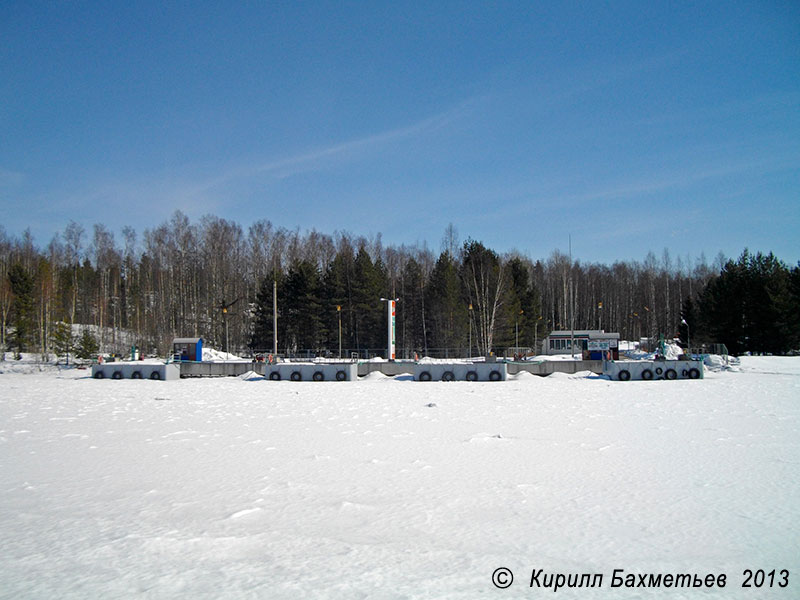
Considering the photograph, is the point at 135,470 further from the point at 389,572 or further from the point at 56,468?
the point at 389,572

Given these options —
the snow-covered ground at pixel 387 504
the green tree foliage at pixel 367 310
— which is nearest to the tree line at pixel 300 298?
the green tree foliage at pixel 367 310

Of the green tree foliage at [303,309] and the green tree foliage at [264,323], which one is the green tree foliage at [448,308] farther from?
the green tree foliage at [264,323]

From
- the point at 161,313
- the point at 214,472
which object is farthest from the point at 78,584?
the point at 161,313

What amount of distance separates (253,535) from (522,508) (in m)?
3.44

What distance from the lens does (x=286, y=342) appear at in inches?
2420

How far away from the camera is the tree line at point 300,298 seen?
55031 mm

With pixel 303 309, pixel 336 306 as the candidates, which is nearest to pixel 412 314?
pixel 336 306

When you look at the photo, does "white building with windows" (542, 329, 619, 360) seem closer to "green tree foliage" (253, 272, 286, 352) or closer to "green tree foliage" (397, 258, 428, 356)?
"green tree foliage" (397, 258, 428, 356)

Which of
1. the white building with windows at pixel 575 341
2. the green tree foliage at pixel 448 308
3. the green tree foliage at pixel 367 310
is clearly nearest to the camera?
the green tree foliage at pixel 448 308

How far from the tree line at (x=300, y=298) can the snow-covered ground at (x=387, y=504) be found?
35684mm

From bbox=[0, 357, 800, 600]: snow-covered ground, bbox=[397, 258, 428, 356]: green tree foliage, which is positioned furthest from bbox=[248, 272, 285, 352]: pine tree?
bbox=[0, 357, 800, 600]: snow-covered ground

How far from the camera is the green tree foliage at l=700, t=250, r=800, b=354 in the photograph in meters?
51.4

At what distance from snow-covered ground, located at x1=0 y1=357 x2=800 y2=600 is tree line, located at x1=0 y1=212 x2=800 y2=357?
3568 cm

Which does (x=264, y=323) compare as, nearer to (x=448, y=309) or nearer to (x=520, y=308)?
(x=448, y=309)
